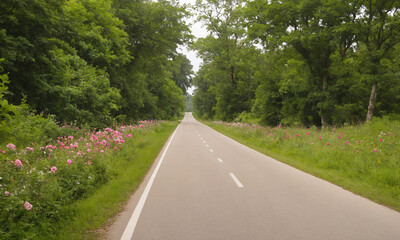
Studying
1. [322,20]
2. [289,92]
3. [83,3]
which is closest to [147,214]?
[83,3]

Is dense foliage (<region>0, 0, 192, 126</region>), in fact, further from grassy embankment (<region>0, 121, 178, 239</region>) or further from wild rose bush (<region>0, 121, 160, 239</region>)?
grassy embankment (<region>0, 121, 178, 239</region>)

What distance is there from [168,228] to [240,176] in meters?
4.16

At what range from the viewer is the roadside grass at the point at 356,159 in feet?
21.2

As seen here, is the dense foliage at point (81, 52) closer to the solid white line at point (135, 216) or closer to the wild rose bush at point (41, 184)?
the wild rose bush at point (41, 184)

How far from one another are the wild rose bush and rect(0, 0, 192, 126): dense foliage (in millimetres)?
1144

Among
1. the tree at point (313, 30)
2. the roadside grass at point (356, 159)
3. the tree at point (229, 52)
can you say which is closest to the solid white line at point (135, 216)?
the roadside grass at point (356, 159)

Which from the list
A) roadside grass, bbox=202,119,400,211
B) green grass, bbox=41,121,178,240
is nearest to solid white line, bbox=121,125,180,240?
green grass, bbox=41,121,178,240

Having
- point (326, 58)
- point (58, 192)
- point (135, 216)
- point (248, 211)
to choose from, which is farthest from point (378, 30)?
point (58, 192)

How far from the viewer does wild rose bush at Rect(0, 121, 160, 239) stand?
378 centimetres

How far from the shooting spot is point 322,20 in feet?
66.1

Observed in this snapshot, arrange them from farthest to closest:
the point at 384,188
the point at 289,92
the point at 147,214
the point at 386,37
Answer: the point at 289,92, the point at 386,37, the point at 384,188, the point at 147,214

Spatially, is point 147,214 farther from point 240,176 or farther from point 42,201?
point 240,176

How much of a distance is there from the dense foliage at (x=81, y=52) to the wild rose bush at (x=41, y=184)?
Answer: 1.14 meters

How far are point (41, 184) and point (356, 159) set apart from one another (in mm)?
9122
